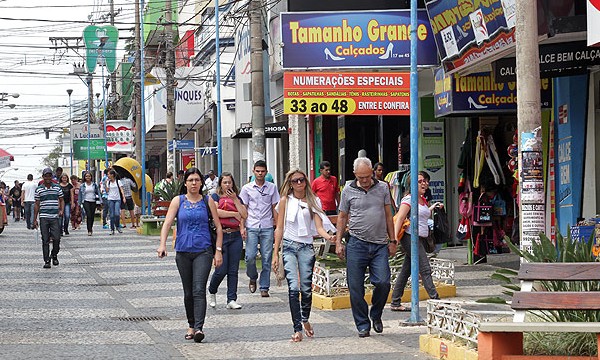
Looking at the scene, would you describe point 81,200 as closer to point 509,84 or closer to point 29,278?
point 29,278

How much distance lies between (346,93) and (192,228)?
25.5ft

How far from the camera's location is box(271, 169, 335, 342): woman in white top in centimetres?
1169

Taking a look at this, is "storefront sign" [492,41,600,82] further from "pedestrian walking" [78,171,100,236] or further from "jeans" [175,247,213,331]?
"pedestrian walking" [78,171,100,236]

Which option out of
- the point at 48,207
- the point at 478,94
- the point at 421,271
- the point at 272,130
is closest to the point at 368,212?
the point at 421,271

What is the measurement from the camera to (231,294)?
47.7 feet

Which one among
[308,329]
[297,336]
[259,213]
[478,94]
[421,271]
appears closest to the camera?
[297,336]

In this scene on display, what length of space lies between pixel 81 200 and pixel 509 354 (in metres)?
28.2

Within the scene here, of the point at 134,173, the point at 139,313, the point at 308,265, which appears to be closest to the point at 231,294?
the point at 139,313

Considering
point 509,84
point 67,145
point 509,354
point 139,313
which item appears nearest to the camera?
point 509,354

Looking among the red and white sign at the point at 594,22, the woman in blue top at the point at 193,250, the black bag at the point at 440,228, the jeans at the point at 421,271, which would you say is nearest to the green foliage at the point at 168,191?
the black bag at the point at 440,228

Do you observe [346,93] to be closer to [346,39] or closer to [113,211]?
[346,39]

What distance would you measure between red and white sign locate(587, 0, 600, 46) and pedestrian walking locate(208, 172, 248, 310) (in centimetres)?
516

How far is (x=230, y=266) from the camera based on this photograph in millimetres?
14492

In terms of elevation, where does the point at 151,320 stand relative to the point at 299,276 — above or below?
below
